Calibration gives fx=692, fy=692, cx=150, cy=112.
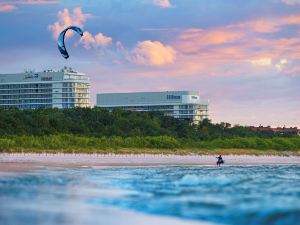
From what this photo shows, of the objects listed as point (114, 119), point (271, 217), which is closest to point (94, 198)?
point (271, 217)

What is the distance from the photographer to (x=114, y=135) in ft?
242

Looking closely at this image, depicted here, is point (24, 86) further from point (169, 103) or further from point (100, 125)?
point (100, 125)

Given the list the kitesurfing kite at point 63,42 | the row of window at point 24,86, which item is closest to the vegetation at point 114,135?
the kitesurfing kite at point 63,42

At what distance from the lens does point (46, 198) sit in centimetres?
2092

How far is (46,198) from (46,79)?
480 ft

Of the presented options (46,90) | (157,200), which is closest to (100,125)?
(157,200)

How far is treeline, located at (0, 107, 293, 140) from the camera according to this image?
69750 millimetres

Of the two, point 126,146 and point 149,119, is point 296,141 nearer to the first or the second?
point 149,119

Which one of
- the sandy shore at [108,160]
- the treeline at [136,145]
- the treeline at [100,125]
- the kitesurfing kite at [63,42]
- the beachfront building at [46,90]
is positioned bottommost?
the sandy shore at [108,160]

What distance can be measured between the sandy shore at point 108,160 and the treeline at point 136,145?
74.8 inches

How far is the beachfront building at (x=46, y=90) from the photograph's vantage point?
16238cm

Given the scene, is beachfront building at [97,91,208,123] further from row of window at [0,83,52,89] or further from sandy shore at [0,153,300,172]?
sandy shore at [0,153,300,172]

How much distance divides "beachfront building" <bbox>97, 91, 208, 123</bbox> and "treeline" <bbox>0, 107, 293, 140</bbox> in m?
58.3

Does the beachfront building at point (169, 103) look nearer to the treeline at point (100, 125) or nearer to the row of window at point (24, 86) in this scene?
the row of window at point (24, 86)
